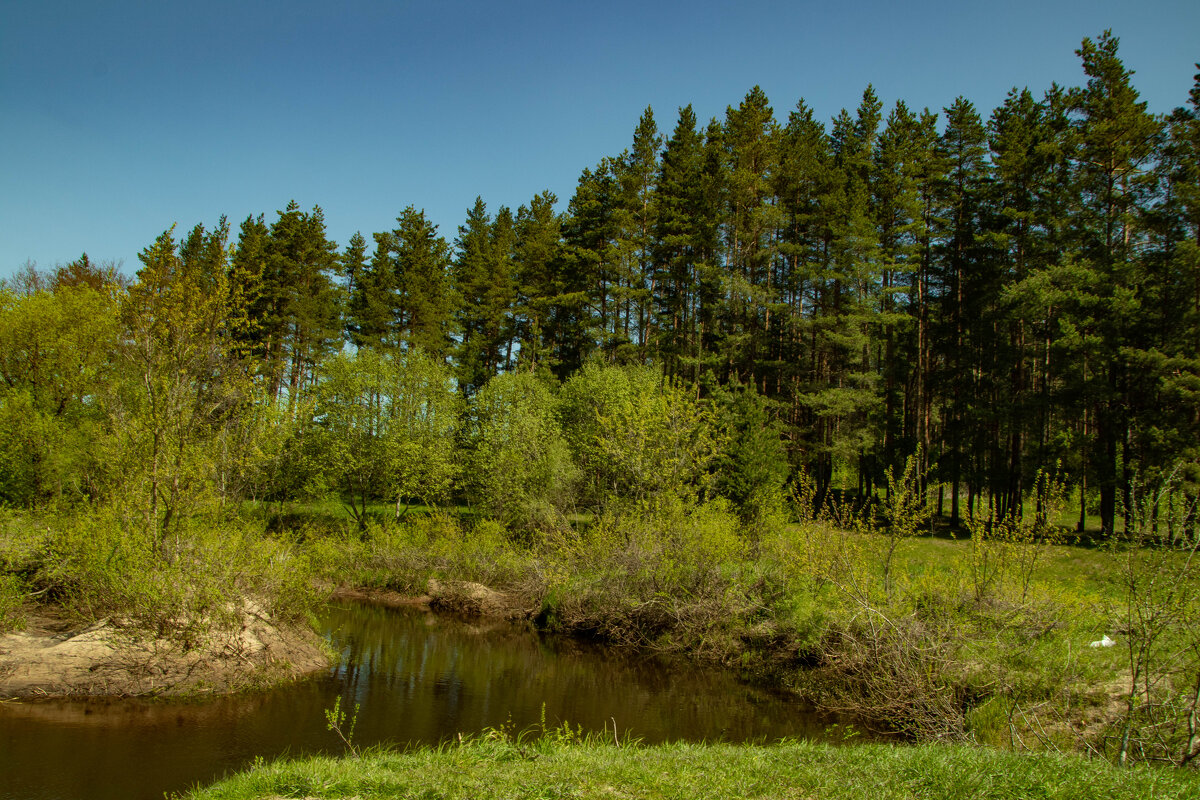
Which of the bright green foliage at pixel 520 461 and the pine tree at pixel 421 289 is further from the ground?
the pine tree at pixel 421 289

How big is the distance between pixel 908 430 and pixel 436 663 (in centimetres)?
2580

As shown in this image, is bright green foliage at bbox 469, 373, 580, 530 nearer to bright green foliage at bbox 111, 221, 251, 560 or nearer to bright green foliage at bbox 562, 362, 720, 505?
bright green foliage at bbox 562, 362, 720, 505

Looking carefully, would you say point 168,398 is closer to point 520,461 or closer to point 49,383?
point 520,461

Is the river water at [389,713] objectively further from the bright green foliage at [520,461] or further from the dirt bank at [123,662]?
the bright green foliage at [520,461]

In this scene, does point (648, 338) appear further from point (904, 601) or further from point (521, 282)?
point (904, 601)

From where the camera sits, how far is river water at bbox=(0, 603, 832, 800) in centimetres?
905

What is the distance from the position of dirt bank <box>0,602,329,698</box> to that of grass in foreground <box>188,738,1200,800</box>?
20.2ft

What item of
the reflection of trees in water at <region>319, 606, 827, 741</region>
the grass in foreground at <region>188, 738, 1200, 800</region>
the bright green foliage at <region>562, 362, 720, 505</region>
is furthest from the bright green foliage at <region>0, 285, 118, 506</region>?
the grass in foreground at <region>188, 738, 1200, 800</region>

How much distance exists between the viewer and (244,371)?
→ 48.1 feet

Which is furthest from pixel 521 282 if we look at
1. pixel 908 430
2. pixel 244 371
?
pixel 244 371

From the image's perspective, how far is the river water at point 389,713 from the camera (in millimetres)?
9055

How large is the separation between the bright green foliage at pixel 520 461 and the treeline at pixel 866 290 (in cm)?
374

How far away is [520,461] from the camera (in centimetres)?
2752

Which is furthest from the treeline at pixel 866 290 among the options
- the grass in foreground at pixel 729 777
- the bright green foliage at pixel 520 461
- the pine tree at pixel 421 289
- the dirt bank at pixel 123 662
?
the grass in foreground at pixel 729 777
